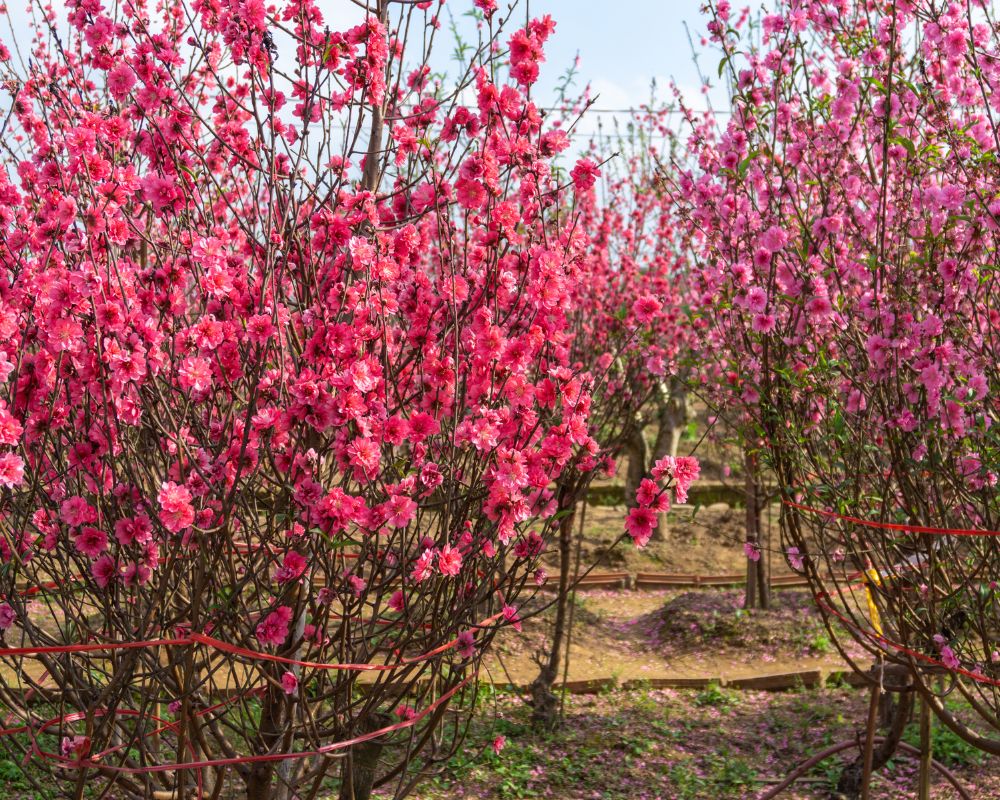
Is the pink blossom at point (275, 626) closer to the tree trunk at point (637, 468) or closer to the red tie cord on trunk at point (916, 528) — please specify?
the red tie cord on trunk at point (916, 528)

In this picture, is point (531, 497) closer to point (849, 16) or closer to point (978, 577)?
point (978, 577)

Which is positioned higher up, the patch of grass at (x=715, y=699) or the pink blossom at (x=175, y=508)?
the pink blossom at (x=175, y=508)

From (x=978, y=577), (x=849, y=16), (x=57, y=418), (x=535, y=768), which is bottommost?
(x=535, y=768)

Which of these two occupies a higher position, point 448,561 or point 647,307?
point 647,307

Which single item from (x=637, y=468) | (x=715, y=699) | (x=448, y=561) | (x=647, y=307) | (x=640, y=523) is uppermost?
(x=647, y=307)

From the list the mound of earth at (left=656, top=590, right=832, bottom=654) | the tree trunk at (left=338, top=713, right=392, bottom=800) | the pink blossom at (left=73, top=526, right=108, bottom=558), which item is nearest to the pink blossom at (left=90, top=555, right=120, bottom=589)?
the pink blossom at (left=73, top=526, right=108, bottom=558)

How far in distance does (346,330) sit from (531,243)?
77 centimetres

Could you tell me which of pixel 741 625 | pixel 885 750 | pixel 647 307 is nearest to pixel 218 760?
pixel 647 307

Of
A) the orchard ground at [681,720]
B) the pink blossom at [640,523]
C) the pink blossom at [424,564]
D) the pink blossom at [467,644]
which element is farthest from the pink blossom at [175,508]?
the orchard ground at [681,720]

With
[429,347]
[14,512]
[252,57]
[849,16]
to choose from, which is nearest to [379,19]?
[252,57]

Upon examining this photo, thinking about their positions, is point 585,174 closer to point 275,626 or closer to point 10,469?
point 275,626

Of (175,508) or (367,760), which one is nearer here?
(175,508)

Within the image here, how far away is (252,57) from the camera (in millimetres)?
2832

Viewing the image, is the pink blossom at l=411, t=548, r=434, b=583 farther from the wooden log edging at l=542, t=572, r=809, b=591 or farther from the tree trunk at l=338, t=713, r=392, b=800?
the wooden log edging at l=542, t=572, r=809, b=591
